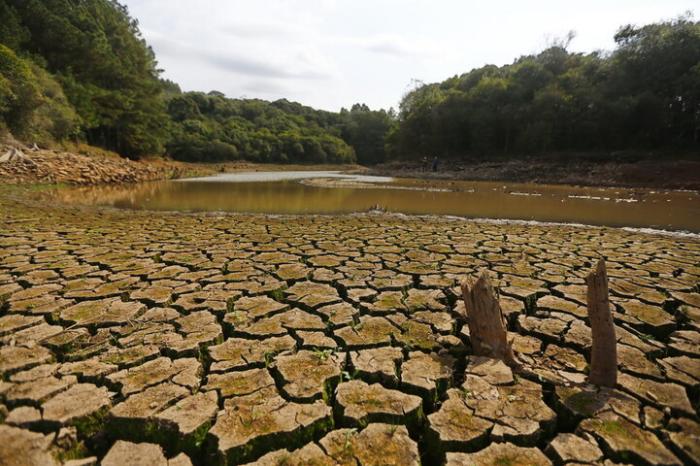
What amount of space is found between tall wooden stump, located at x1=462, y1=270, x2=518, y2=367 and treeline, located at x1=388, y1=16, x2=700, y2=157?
83.0 ft

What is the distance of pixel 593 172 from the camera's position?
58.8ft

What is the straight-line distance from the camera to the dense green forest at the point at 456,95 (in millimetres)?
18094

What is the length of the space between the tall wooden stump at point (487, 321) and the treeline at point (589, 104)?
83.0 ft

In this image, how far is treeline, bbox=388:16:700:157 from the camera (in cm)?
2052

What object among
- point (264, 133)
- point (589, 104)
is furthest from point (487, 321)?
point (264, 133)

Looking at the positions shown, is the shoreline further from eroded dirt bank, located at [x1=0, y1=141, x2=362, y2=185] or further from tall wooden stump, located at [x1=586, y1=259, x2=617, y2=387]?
tall wooden stump, located at [x1=586, y1=259, x2=617, y2=387]

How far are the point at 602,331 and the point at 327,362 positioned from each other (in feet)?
4.75

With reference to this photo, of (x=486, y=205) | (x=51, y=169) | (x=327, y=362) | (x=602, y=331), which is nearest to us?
(x=602, y=331)

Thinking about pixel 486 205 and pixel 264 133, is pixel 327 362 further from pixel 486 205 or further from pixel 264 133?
pixel 264 133

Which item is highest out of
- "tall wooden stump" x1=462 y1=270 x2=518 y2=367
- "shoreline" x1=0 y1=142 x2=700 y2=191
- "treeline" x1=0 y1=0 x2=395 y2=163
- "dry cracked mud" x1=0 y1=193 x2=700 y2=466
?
"treeline" x1=0 y1=0 x2=395 y2=163

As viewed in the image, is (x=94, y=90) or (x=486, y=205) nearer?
(x=486, y=205)

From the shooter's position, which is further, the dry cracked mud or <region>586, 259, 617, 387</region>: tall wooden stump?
<region>586, 259, 617, 387</region>: tall wooden stump

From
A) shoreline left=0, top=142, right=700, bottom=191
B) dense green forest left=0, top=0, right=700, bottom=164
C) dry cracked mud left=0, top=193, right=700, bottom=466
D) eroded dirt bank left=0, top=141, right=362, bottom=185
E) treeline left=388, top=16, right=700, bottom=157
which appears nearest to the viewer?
dry cracked mud left=0, top=193, right=700, bottom=466

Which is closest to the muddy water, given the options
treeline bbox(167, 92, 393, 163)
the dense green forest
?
the dense green forest
